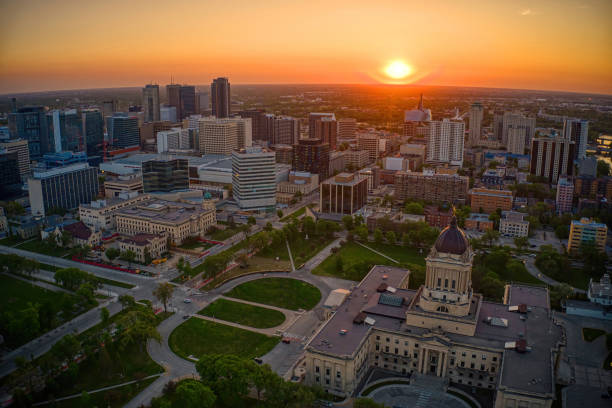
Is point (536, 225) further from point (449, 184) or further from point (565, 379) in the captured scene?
point (565, 379)

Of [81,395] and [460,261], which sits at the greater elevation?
[460,261]

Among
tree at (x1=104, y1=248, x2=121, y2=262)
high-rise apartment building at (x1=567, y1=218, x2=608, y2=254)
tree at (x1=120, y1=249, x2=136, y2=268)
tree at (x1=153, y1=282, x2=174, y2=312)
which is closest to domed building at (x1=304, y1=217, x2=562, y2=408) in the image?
tree at (x1=153, y1=282, x2=174, y2=312)

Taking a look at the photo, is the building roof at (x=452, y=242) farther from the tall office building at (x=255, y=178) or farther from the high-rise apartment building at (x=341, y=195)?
the tall office building at (x=255, y=178)

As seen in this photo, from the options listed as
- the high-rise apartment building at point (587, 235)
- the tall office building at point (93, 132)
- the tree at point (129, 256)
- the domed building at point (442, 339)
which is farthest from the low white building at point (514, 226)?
the tall office building at point (93, 132)

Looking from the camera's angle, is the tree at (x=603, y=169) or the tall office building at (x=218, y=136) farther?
the tall office building at (x=218, y=136)

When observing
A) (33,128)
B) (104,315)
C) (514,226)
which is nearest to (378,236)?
(514,226)

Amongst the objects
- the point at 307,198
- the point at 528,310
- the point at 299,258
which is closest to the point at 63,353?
the point at 299,258
